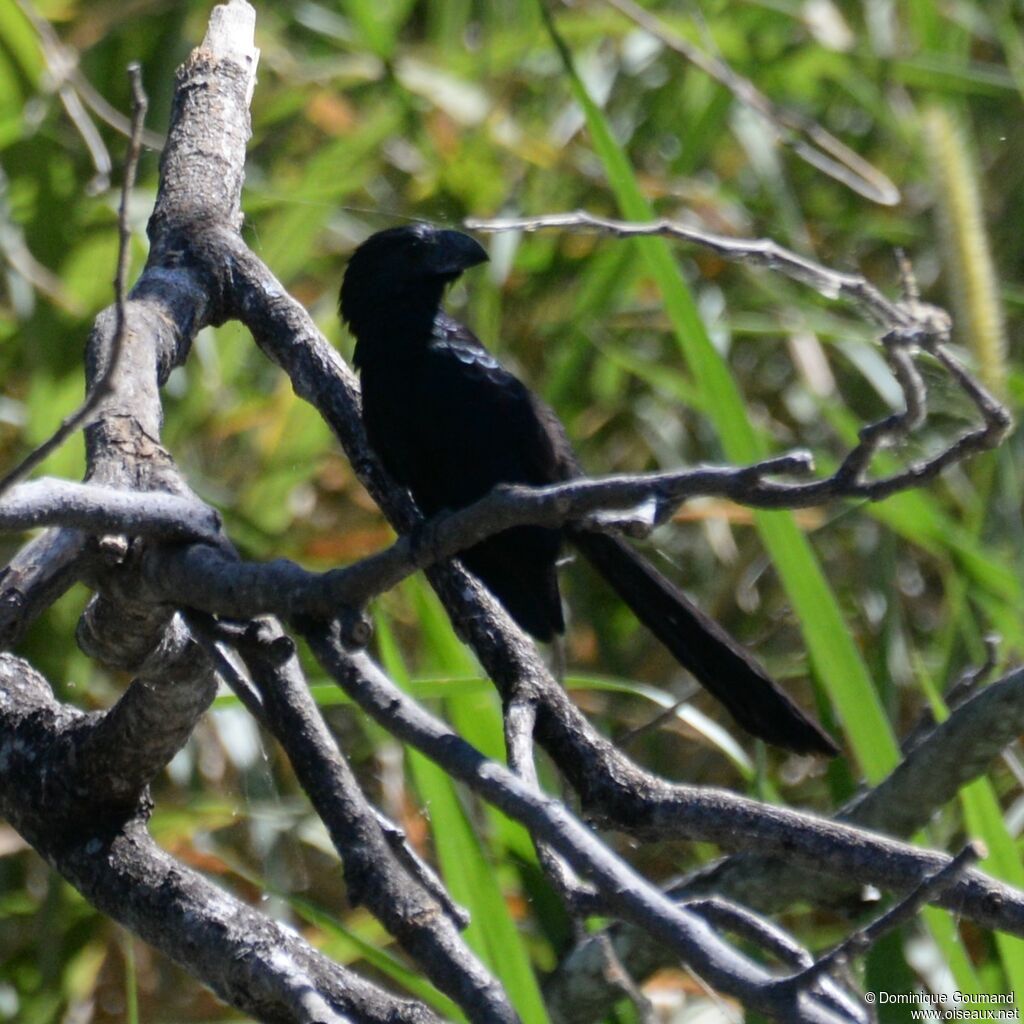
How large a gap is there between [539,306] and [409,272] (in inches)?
36.1

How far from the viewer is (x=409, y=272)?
235cm

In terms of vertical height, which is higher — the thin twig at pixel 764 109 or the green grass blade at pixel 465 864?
the thin twig at pixel 764 109

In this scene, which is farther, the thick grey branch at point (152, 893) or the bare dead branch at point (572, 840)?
the thick grey branch at point (152, 893)

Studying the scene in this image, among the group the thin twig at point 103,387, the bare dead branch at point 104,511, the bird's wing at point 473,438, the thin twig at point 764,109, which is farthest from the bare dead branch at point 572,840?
the thin twig at point 764,109

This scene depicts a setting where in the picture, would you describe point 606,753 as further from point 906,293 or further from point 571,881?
point 906,293

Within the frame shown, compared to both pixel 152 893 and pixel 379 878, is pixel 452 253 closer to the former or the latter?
pixel 152 893

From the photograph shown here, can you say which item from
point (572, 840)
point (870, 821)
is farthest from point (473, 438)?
point (572, 840)

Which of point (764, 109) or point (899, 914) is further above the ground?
point (764, 109)

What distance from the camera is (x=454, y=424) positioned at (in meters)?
2.26

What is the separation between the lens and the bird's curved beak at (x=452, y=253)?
7.66 ft

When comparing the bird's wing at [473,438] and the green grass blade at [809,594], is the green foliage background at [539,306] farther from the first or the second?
the green grass blade at [809,594]

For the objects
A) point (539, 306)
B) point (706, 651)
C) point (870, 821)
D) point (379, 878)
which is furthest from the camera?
point (539, 306)

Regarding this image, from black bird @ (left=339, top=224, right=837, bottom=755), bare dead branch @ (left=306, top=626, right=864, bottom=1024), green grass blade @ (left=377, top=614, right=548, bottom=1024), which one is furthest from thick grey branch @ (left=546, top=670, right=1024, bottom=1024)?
bare dead branch @ (left=306, top=626, right=864, bottom=1024)

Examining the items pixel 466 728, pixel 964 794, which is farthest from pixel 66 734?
pixel 964 794
